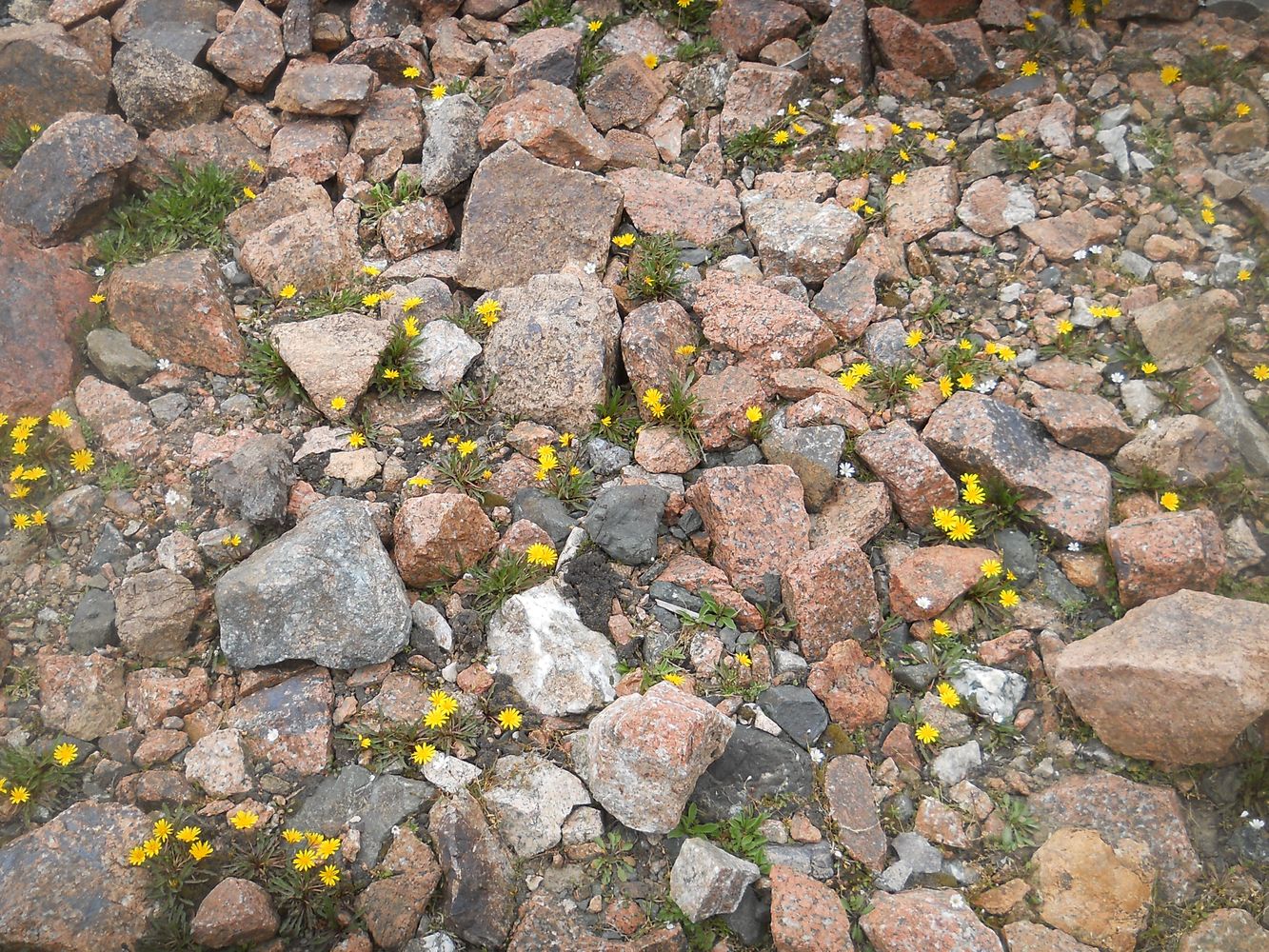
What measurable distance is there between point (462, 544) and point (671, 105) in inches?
151

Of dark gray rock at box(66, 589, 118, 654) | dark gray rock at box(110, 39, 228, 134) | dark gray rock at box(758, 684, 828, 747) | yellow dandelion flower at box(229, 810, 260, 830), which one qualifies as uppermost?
dark gray rock at box(110, 39, 228, 134)

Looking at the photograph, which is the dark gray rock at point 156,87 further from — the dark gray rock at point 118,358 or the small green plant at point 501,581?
the small green plant at point 501,581

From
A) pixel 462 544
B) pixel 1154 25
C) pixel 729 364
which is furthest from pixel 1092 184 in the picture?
pixel 462 544

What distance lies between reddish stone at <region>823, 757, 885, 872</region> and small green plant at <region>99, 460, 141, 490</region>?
3.89 m

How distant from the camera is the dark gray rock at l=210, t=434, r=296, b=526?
4.48m

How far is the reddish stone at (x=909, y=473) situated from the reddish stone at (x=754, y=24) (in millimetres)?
3534

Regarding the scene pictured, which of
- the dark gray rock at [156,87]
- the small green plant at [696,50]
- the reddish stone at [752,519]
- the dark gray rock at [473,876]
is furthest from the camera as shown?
the small green plant at [696,50]

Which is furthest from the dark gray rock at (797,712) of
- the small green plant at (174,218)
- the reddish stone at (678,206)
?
the small green plant at (174,218)

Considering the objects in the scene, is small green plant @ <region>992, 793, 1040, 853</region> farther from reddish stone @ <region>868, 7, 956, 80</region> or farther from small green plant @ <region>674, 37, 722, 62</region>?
small green plant @ <region>674, 37, 722, 62</region>

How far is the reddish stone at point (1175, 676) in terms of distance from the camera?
11.8ft

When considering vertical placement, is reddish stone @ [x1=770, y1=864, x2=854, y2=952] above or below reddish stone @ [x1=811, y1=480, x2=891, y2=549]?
below

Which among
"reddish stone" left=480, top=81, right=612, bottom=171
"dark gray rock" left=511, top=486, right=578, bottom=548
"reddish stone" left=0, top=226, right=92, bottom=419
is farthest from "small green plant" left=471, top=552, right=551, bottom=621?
"reddish stone" left=480, top=81, right=612, bottom=171

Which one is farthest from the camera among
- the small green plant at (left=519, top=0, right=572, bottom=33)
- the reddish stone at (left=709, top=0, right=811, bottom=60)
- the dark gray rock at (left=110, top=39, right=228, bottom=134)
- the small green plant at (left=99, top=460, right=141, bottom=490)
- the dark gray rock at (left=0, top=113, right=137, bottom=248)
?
the small green plant at (left=519, top=0, right=572, bottom=33)

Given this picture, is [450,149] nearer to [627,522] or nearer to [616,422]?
[616,422]
